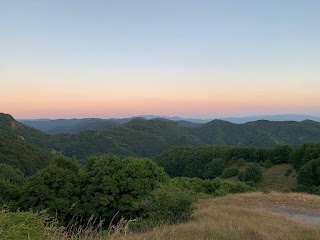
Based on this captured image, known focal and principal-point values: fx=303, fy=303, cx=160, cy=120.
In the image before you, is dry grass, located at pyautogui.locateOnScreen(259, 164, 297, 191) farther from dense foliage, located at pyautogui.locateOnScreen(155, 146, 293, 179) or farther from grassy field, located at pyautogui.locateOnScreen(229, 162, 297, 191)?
dense foliage, located at pyautogui.locateOnScreen(155, 146, 293, 179)

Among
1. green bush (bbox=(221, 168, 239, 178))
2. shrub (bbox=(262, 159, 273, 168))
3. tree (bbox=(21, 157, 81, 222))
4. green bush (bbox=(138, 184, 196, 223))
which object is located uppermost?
green bush (bbox=(138, 184, 196, 223))

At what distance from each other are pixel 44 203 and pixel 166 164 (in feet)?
222

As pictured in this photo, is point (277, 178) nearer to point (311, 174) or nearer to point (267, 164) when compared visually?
point (267, 164)

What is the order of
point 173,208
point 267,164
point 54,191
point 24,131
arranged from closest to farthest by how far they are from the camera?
point 173,208 < point 54,191 < point 267,164 < point 24,131

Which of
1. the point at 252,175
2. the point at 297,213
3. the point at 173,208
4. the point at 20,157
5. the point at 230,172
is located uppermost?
the point at 173,208

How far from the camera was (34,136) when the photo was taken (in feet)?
578

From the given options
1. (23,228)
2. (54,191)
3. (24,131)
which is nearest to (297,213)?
(23,228)

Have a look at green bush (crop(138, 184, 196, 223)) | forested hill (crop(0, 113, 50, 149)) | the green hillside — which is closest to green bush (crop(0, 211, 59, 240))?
green bush (crop(138, 184, 196, 223))

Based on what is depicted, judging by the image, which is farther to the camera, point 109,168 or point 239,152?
point 239,152

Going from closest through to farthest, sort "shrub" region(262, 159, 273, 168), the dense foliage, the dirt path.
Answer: the dirt path
"shrub" region(262, 159, 273, 168)
the dense foliage

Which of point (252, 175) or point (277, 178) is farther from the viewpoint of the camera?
point (252, 175)

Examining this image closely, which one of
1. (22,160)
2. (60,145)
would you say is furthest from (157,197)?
(60,145)

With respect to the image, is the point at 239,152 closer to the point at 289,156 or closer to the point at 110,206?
the point at 289,156

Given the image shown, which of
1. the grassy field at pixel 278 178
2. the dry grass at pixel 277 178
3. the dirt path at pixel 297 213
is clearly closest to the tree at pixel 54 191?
the dirt path at pixel 297 213
